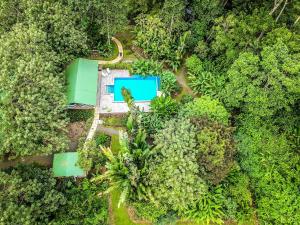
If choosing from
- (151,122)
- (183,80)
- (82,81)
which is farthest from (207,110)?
(82,81)

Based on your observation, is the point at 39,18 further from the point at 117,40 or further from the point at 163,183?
the point at 163,183

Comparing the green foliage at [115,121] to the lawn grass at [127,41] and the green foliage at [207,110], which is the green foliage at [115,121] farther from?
the lawn grass at [127,41]

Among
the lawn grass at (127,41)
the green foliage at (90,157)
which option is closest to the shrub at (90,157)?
the green foliage at (90,157)

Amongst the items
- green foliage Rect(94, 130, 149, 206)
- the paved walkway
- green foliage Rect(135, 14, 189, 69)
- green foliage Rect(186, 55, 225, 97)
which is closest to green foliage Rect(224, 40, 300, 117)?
green foliage Rect(186, 55, 225, 97)

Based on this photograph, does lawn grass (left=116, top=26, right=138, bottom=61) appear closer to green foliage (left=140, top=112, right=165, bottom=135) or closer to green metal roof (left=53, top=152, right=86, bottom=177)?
green foliage (left=140, top=112, right=165, bottom=135)

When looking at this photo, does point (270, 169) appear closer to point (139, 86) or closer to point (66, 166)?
point (139, 86)

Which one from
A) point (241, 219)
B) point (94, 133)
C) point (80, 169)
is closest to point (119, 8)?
point (94, 133)
